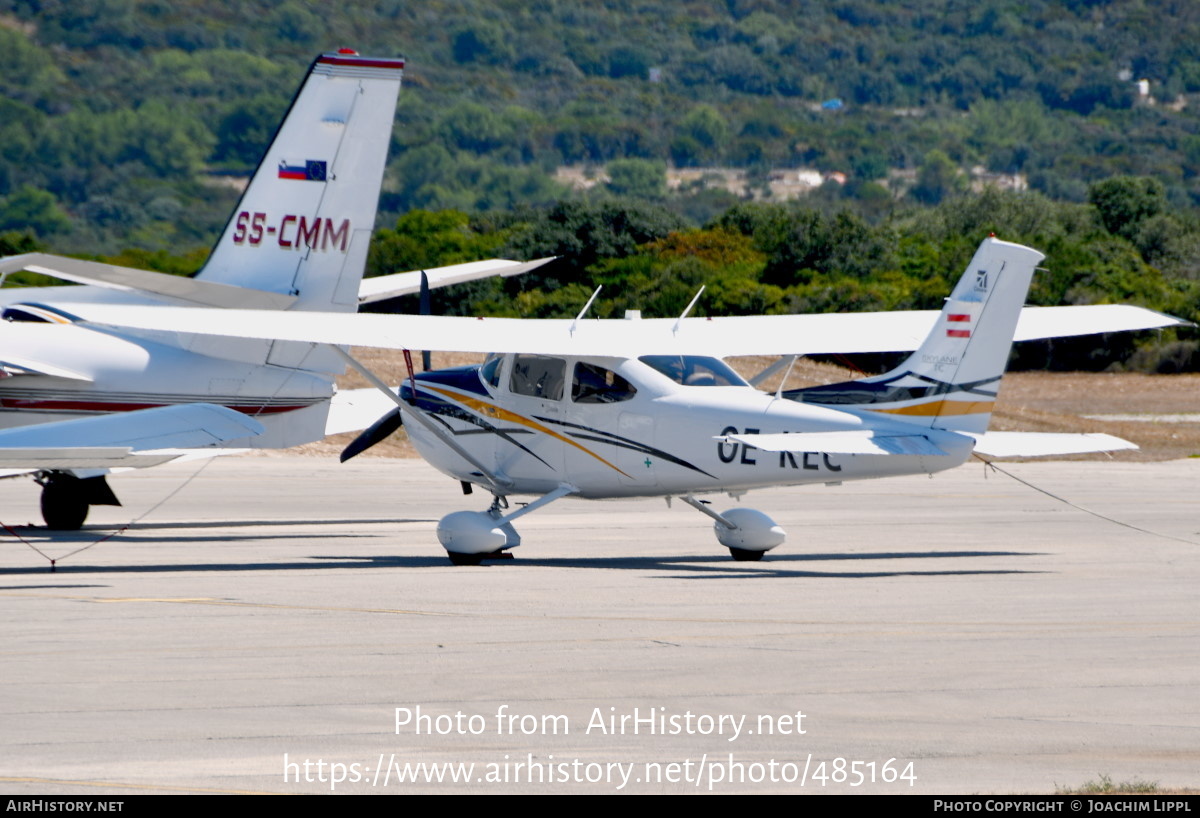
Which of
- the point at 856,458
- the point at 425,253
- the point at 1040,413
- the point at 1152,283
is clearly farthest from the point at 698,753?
the point at 425,253

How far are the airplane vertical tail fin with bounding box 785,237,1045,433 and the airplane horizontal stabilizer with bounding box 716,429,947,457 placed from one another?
297 millimetres

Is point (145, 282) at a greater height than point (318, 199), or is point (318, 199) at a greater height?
point (318, 199)

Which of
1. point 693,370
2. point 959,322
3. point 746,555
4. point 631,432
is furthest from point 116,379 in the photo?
point 959,322

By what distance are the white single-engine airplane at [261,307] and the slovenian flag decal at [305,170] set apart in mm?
11

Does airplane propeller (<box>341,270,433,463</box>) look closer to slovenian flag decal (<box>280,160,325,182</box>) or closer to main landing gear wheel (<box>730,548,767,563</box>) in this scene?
slovenian flag decal (<box>280,160,325,182</box>)

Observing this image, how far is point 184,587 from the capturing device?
13914 mm

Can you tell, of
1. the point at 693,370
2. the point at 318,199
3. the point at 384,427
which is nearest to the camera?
the point at 693,370

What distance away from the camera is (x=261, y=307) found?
19312 mm

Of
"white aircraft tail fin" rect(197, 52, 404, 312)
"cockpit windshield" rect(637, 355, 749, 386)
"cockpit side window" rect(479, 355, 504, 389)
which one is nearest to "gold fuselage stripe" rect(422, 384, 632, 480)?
"cockpit side window" rect(479, 355, 504, 389)

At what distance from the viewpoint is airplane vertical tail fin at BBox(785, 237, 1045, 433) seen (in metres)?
14.7

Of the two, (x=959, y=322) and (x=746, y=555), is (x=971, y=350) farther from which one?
(x=746, y=555)

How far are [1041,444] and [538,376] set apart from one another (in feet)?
15.3
